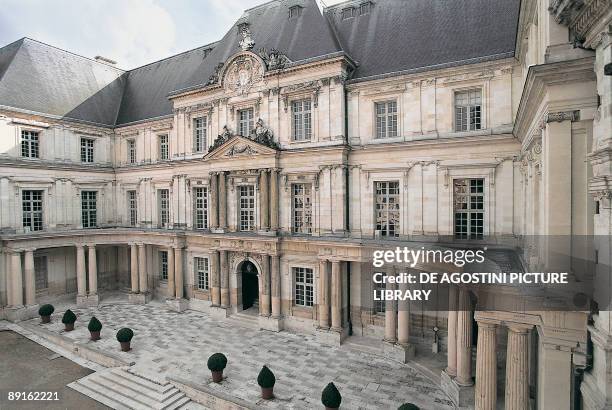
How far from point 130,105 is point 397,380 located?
97.9 ft

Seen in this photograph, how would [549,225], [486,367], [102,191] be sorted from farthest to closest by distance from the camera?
[102,191] < [486,367] < [549,225]

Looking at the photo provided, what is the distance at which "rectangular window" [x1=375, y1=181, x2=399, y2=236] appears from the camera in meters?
18.8

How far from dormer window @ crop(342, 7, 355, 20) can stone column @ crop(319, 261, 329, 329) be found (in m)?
15.1

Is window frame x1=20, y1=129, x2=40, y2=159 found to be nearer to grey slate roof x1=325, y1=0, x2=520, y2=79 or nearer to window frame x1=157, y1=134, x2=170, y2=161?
window frame x1=157, y1=134, x2=170, y2=161

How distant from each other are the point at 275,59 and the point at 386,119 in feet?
24.9

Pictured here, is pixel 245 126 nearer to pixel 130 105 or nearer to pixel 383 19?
pixel 383 19

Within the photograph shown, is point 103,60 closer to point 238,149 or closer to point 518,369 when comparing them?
point 238,149

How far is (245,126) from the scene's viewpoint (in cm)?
2305

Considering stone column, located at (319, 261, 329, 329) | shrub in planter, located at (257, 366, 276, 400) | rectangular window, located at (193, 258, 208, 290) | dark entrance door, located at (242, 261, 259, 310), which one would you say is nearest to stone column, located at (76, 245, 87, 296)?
rectangular window, located at (193, 258, 208, 290)

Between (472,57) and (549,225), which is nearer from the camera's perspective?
(549,225)

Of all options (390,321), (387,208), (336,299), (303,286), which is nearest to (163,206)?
(303,286)

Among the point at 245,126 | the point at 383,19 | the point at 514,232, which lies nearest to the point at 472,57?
the point at 383,19

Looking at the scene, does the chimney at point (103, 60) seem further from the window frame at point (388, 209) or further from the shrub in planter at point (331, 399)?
the shrub in planter at point (331, 399)

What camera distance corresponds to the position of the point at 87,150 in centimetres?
2911
